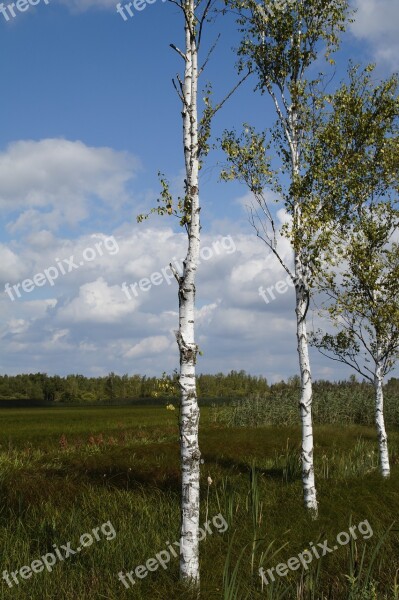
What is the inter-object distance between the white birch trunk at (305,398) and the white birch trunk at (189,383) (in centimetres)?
621

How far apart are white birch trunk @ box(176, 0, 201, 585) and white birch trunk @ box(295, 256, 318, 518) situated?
6208 mm

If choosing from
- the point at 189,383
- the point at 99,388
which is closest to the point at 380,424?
the point at 189,383

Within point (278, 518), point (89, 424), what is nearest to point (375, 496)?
point (278, 518)

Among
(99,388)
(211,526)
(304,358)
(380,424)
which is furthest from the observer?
(99,388)

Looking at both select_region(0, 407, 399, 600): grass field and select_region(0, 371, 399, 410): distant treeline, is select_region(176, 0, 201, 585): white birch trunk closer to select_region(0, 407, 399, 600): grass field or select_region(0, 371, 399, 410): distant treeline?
select_region(0, 407, 399, 600): grass field

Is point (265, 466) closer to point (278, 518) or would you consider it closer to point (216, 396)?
point (278, 518)

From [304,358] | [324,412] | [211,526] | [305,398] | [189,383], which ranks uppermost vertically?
[304,358]

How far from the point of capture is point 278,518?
12.1 m

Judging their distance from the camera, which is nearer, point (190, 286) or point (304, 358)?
point (190, 286)

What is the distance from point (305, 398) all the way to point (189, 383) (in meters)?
6.92

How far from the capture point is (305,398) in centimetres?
1426

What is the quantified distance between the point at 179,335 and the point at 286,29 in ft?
41.7

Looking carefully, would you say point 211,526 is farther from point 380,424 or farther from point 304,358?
point 380,424

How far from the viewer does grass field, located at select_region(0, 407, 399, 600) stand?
794 cm
